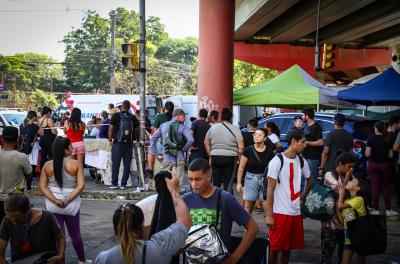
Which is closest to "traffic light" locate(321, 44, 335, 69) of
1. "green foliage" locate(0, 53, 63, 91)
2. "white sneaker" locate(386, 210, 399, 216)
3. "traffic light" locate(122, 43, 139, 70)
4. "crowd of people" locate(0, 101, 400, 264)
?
"crowd of people" locate(0, 101, 400, 264)

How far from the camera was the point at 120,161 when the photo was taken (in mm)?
13086

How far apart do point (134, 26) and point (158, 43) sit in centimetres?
1451

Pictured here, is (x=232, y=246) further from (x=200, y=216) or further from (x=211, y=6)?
(x=211, y=6)

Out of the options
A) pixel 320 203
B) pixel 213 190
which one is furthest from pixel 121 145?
pixel 213 190

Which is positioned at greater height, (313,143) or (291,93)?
(291,93)

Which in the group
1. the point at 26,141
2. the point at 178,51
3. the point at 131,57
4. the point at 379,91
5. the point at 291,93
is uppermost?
the point at 178,51

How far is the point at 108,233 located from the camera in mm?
9109

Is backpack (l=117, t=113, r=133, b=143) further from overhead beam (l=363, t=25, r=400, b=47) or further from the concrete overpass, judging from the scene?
overhead beam (l=363, t=25, r=400, b=47)

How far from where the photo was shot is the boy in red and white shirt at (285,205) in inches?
234

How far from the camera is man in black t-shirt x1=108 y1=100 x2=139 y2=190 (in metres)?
12.8

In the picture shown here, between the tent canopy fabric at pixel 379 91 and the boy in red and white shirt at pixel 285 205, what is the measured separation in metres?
8.93

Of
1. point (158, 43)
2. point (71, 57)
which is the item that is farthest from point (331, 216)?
point (158, 43)

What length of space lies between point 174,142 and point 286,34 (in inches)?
754

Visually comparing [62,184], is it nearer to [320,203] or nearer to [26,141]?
[320,203]
